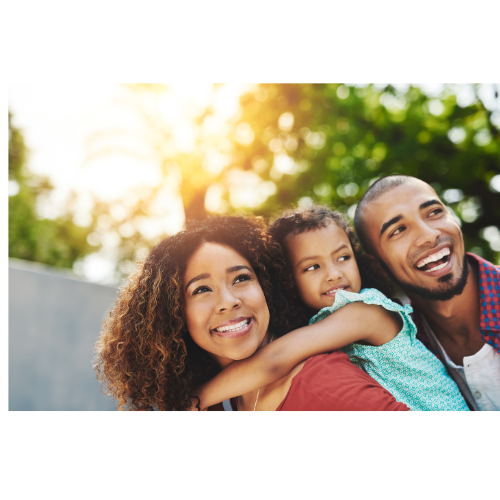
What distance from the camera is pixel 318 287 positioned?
6.34 feet

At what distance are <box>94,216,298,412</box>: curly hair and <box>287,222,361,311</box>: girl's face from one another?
0.08 m

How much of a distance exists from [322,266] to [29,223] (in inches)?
569

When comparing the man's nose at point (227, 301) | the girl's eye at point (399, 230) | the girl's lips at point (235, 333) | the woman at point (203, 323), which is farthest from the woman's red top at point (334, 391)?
the girl's eye at point (399, 230)

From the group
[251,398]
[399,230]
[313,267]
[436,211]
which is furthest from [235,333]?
[436,211]

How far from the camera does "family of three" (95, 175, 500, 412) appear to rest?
1737 millimetres

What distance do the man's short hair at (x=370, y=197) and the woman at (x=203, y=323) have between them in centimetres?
45

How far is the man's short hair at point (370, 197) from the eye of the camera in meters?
1.99

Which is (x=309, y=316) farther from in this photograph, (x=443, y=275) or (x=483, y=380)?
(x=483, y=380)

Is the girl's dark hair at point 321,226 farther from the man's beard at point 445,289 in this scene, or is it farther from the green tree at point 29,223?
the green tree at point 29,223

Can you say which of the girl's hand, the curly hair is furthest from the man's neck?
the girl's hand

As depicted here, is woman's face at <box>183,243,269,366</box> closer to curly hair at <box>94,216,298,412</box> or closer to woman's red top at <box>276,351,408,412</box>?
curly hair at <box>94,216,298,412</box>
